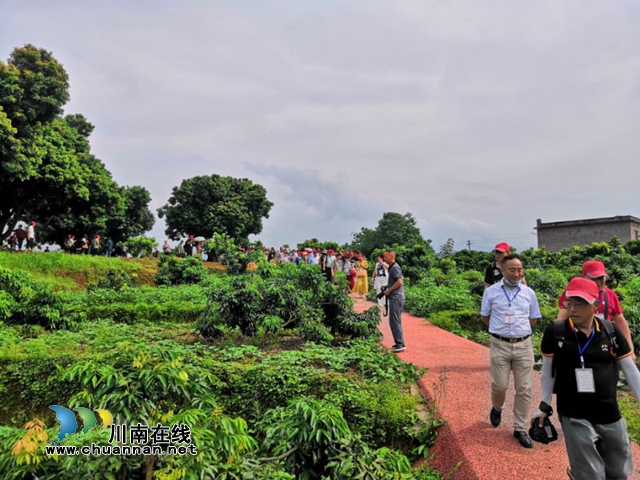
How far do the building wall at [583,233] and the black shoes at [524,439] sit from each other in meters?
37.2

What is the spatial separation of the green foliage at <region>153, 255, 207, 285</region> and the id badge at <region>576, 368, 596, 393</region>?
57.2 feet

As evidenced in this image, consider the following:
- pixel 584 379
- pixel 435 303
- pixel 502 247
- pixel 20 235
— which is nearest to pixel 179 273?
pixel 20 235

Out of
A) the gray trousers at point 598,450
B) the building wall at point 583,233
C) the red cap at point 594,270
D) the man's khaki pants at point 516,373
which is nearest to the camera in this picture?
the gray trousers at point 598,450

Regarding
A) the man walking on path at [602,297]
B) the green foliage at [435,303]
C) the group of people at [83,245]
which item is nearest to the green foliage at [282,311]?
the man walking on path at [602,297]

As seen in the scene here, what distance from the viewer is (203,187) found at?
124ft

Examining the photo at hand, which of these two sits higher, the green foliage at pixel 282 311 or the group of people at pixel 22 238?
the group of people at pixel 22 238

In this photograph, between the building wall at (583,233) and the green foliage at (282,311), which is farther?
the building wall at (583,233)

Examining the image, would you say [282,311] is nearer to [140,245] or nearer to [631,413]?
[631,413]

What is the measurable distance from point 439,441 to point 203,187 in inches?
1419

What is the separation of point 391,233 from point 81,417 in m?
33.0

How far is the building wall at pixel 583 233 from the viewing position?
115 feet

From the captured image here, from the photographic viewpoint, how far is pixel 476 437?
4.05 metres

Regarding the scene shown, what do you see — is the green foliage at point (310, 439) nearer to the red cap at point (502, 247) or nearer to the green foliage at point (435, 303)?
the red cap at point (502, 247)

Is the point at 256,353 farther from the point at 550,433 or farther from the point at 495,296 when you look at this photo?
the point at 550,433
